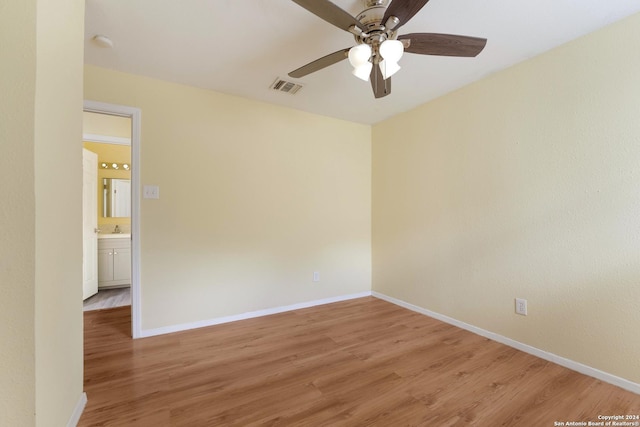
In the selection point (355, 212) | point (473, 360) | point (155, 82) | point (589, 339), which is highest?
point (155, 82)

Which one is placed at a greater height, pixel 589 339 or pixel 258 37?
pixel 258 37

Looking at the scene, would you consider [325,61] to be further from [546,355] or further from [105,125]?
[105,125]

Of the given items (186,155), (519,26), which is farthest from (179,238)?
(519,26)

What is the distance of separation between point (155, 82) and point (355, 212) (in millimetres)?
2552

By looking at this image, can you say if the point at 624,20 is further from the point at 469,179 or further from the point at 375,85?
the point at 375,85

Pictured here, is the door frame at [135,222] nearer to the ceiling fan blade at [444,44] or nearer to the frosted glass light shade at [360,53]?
the frosted glass light shade at [360,53]

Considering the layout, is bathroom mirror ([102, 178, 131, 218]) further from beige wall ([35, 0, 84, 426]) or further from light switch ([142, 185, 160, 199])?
beige wall ([35, 0, 84, 426])

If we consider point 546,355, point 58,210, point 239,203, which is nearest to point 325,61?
point 58,210

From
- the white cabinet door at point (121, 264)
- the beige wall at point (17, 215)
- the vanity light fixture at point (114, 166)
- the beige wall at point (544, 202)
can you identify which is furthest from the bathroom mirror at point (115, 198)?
the beige wall at point (544, 202)

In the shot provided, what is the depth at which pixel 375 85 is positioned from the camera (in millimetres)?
1678

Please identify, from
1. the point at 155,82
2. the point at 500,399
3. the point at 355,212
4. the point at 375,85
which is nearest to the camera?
the point at 500,399

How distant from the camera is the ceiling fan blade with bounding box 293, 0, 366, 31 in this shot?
1.12m

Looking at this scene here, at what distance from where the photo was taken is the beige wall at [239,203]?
2.35 metres

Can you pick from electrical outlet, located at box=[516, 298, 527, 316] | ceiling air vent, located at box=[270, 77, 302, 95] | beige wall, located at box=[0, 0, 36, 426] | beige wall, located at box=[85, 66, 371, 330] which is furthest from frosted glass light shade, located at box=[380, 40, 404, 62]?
electrical outlet, located at box=[516, 298, 527, 316]
